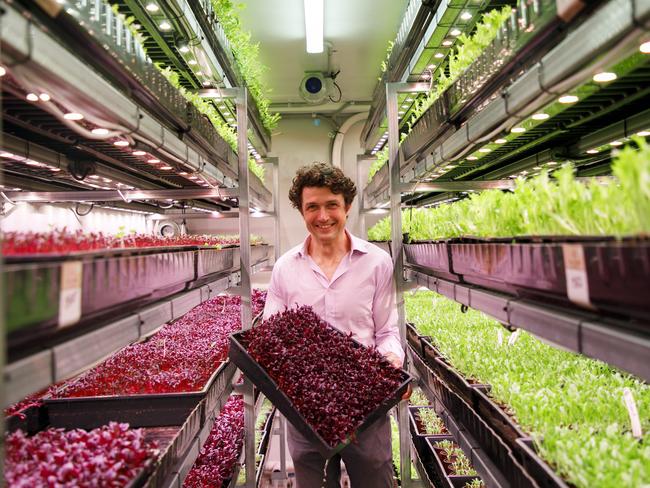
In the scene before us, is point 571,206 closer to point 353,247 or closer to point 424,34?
point 353,247

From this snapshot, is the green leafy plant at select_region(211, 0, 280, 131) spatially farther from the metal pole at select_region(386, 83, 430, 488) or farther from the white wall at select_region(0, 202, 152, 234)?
the white wall at select_region(0, 202, 152, 234)

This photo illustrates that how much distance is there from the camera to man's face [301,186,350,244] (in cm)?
230

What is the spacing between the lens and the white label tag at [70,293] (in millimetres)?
958

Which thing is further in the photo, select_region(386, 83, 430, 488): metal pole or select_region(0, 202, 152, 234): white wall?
select_region(0, 202, 152, 234): white wall

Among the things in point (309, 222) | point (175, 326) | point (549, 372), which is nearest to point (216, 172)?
point (309, 222)

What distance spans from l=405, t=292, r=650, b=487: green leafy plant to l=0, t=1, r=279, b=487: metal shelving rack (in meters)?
1.17

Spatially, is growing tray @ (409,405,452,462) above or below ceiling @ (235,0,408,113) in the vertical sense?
below

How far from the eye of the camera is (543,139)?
7.41ft

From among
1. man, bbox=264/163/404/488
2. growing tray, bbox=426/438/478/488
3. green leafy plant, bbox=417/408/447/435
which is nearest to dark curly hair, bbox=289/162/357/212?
man, bbox=264/163/404/488

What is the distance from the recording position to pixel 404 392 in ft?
5.79

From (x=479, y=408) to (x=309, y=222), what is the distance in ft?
3.74

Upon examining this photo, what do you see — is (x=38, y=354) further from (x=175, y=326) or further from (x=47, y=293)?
(x=175, y=326)

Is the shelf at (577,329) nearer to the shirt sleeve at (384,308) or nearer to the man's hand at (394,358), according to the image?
the man's hand at (394,358)

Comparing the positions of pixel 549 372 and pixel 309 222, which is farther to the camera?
pixel 309 222
